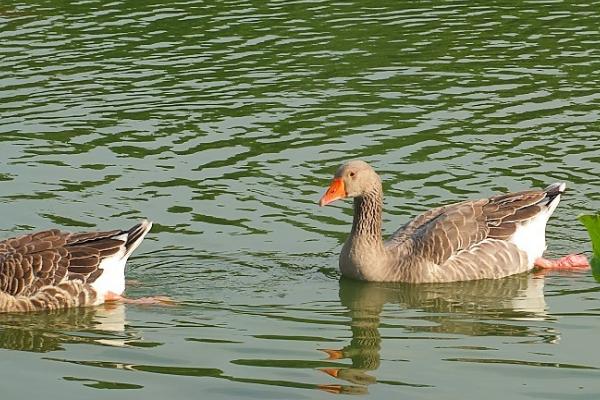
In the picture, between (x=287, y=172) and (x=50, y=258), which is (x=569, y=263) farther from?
(x=50, y=258)

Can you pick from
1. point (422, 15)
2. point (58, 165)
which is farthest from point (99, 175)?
point (422, 15)

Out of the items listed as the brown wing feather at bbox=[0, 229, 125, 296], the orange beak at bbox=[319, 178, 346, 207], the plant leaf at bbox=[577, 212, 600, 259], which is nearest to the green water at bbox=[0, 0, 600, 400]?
the brown wing feather at bbox=[0, 229, 125, 296]

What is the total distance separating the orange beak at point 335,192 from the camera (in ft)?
60.6

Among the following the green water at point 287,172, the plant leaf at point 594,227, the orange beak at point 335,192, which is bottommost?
the green water at point 287,172

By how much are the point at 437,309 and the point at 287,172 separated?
15.8 ft

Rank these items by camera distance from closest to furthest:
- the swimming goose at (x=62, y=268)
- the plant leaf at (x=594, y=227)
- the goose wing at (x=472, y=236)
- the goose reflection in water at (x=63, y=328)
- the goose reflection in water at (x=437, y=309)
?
the plant leaf at (x=594, y=227)
the goose reflection in water at (x=437, y=309)
the goose reflection in water at (x=63, y=328)
the swimming goose at (x=62, y=268)
the goose wing at (x=472, y=236)

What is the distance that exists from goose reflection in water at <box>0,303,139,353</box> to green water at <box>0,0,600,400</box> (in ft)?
0.14

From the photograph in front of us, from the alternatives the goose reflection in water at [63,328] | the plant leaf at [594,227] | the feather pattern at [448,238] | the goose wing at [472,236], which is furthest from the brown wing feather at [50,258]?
the plant leaf at [594,227]

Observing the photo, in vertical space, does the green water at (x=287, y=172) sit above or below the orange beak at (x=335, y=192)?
below

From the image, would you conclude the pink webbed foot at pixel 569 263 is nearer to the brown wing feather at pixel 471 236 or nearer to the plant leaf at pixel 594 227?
the brown wing feather at pixel 471 236

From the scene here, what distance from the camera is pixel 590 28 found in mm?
28578

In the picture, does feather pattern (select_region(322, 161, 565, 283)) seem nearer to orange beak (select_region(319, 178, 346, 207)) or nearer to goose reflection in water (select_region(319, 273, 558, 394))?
orange beak (select_region(319, 178, 346, 207))

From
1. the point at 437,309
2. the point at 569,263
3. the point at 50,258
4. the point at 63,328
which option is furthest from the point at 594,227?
the point at 569,263

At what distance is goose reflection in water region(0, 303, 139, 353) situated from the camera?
16469 millimetres
